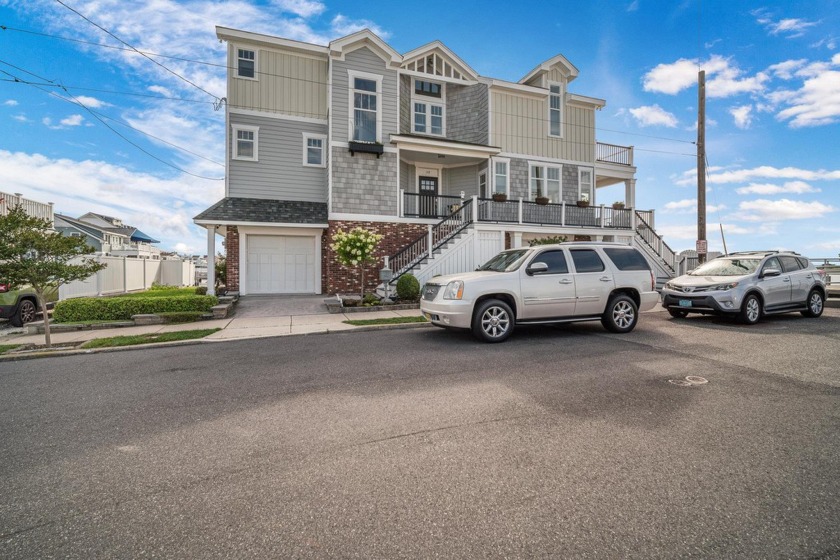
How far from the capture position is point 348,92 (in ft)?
50.9

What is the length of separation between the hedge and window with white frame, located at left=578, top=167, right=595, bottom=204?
1841 centimetres

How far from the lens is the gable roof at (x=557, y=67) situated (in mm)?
19422

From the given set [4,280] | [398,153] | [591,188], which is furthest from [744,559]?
[591,188]

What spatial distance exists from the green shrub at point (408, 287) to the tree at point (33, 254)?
24.9ft

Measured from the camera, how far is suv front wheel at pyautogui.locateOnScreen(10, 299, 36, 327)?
10602mm

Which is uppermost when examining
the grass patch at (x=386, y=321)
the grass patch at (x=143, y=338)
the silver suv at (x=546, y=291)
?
the silver suv at (x=546, y=291)

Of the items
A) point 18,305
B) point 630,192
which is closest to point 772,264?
point 630,192

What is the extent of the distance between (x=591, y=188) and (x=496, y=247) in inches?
338

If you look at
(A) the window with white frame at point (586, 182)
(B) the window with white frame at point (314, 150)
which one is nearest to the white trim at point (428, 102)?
(B) the window with white frame at point (314, 150)

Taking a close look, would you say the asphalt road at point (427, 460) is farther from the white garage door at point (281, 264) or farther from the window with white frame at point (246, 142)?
the window with white frame at point (246, 142)

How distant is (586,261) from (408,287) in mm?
5548

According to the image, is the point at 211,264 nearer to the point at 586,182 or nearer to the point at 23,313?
the point at 23,313

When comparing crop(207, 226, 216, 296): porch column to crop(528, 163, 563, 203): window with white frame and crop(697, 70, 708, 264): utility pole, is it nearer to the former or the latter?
crop(528, 163, 563, 203): window with white frame

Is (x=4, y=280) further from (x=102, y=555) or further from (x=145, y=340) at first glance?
(x=102, y=555)
